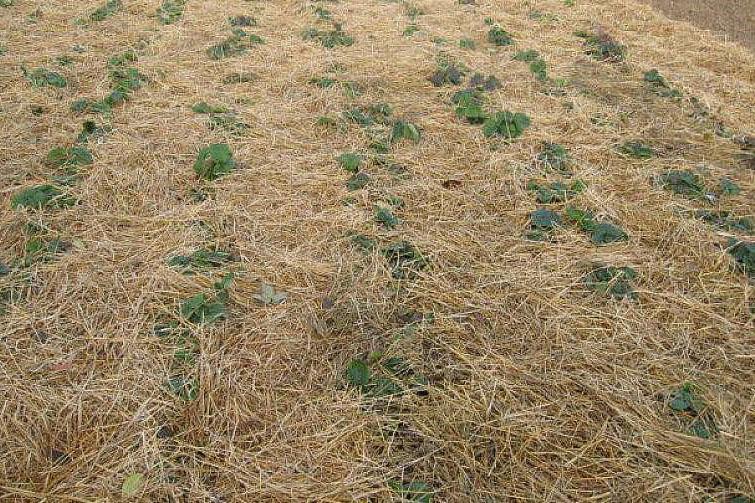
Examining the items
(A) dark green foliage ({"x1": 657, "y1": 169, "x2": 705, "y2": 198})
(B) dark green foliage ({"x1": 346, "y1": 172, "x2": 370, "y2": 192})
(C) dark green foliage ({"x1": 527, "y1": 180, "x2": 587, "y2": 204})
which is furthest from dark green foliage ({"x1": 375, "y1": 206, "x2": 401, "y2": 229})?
(A) dark green foliage ({"x1": 657, "y1": 169, "x2": 705, "y2": 198})

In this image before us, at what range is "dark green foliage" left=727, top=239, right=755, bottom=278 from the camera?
116 inches

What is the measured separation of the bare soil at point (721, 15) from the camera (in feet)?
24.8

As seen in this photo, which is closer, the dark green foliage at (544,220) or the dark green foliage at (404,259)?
the dark green foliage at (404,259)

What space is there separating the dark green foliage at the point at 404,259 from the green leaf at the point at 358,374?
0.69 m

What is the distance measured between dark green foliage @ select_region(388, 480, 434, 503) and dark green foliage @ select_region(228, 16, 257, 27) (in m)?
6.76

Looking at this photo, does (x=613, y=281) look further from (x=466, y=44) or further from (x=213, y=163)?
(x=466, y=44)

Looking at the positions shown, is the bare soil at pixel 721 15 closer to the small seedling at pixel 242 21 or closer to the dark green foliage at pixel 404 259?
the small seedling at pixel 242 21

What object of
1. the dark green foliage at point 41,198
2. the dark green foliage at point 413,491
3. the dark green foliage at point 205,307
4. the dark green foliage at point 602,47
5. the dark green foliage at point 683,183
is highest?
the dark green foliage at point 602,47

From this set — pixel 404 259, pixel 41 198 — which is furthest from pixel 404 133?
pixel 41 198

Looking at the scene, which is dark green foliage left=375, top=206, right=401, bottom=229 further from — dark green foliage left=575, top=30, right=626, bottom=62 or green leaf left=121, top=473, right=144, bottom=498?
dark green foliage left=575, top=30, right=626, bottom=62

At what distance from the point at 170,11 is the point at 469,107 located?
5.32m

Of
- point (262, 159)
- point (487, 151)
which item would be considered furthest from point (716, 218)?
point (262, 159)

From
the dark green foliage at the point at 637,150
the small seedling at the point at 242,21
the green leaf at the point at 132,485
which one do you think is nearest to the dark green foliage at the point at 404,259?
the green leaf at the point at 132,485

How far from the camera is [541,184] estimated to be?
3.65 meters
